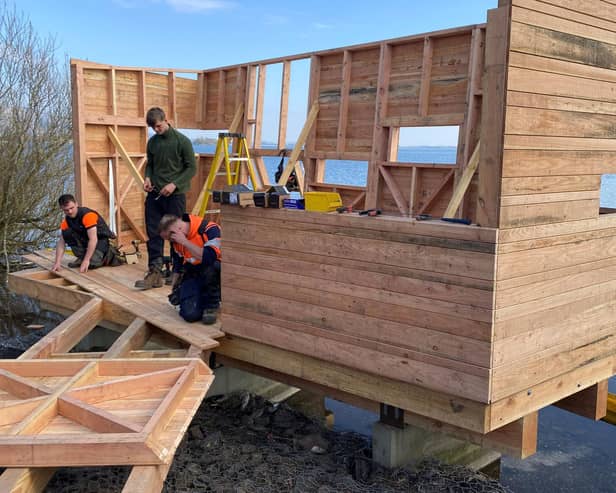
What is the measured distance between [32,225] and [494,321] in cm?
1451

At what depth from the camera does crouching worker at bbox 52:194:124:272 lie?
25.3 feet

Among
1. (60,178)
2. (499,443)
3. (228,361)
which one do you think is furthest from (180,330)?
(60,178)

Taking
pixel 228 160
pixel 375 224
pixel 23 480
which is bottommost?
pixel 23 480

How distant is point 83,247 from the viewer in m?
8.23

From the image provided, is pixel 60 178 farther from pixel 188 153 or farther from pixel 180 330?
pixel 180 330

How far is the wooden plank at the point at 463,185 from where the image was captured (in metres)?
6.91

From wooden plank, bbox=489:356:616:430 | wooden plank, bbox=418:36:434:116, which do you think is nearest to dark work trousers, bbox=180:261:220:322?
wooden plank, bbox=489:356:616:430

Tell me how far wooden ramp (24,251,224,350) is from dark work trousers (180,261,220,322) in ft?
0.41

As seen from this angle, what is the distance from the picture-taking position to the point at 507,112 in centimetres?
385

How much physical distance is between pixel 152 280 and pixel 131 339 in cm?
160

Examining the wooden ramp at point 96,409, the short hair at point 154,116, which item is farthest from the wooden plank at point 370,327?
the short hair at point 154,116

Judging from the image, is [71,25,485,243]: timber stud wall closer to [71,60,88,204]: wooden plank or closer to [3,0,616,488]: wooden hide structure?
[71,60,88,204]: wooden plank

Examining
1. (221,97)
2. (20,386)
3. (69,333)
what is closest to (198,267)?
(69,333)

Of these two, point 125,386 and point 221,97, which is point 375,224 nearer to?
point 125,386
